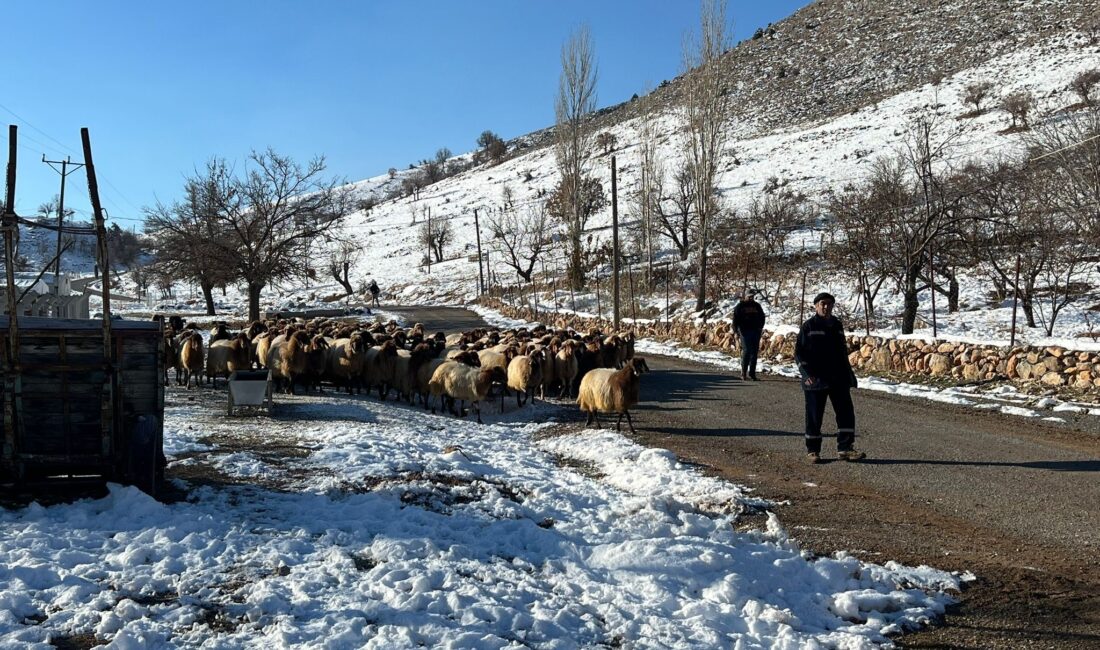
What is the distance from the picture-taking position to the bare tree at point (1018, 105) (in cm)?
4775

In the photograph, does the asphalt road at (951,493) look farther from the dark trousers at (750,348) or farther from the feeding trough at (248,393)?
the feeding trough at (248,393)

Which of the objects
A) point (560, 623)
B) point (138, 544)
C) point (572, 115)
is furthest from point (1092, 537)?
point (572, 115)

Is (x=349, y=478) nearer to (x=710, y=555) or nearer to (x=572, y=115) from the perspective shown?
(x=710, y=555)

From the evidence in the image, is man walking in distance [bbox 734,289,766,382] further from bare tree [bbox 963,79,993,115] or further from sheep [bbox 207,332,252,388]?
bare tree [bbox 963,79,993,115]

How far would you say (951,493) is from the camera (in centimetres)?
738

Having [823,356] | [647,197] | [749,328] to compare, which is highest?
[647,197]

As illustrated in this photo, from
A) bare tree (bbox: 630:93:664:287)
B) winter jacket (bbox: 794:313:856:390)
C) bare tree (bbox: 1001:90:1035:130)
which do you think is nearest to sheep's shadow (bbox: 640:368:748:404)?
winter jacket (bbox: 794:313:856:390)

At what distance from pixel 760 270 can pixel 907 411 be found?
2469 cm

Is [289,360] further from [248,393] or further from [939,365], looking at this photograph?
[939,365]

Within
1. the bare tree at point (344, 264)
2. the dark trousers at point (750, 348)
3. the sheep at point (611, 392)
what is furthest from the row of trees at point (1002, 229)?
the bare tree at point (344, 264)

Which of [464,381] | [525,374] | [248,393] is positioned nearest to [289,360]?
[248,393]

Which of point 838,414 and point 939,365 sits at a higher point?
point 939,365

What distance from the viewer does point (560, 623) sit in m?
4.64

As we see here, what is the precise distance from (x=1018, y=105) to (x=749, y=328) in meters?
43.5
